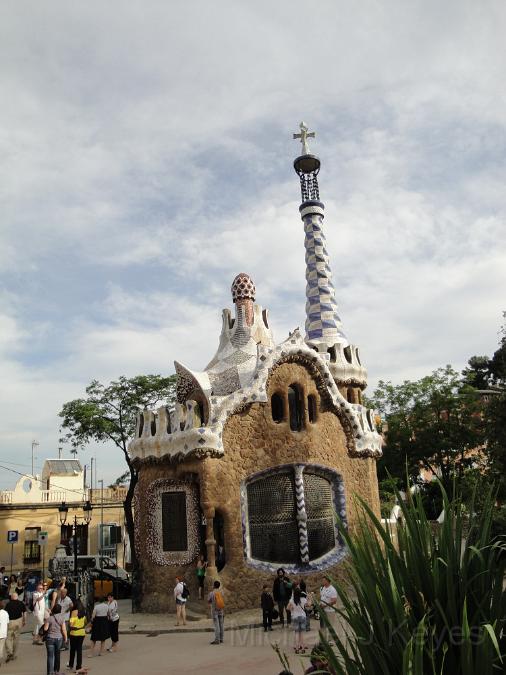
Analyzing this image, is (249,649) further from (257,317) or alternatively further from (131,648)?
(257,317)

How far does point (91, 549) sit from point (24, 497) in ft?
12.9

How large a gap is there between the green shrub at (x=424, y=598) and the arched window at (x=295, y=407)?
11.7 meters

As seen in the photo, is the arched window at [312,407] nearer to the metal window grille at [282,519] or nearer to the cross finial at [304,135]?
the metal window grille at [282,519]

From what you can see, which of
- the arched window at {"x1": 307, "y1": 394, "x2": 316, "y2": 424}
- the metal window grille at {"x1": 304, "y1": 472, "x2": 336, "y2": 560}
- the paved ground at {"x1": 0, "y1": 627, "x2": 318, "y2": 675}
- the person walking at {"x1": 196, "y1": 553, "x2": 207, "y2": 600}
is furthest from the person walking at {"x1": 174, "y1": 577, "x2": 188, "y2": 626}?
the arched window at {"x1": 307, "y1": 394, "x2": 316, "y2": 424}

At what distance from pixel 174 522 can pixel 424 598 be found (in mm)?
12177

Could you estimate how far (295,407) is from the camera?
52.7ft

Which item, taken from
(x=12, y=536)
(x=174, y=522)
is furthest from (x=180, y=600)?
(x=12, y=536)

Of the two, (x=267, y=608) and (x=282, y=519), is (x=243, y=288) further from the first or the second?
(x=267, y=608)

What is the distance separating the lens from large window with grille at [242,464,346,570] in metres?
14.8

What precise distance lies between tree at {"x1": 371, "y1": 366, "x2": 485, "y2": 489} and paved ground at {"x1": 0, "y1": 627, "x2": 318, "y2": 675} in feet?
53.6

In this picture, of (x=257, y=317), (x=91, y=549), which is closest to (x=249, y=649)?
(x=257, y=317)

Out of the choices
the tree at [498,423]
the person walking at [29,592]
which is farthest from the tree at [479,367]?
the person walking at [29,592]

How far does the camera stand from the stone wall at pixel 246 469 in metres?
14.2

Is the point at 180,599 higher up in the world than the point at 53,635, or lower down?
lower down
